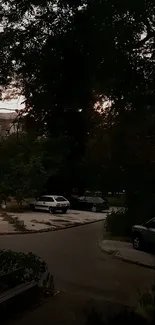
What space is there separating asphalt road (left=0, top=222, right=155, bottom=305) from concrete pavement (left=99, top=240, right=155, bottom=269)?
1.15ft

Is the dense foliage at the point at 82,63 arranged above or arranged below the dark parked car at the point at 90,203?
above

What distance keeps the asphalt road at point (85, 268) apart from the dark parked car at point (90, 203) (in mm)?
21021

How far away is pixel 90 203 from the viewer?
47000 millimetres

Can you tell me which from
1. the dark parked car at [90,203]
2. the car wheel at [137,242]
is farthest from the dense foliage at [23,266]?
the dark parked car at [90,203]

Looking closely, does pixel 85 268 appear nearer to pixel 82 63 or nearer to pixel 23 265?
pixel 23 265

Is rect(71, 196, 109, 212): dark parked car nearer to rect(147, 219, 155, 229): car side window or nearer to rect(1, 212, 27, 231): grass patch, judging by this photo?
rect(1, 212, 27, 231): grass patch

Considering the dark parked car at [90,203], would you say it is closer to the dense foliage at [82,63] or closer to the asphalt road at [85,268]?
the asphalt road at [85,268]

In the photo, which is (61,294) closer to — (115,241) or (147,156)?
(147,156)

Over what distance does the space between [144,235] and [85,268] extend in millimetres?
5009

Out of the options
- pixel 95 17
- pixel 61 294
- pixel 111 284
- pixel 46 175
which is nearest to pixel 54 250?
pixel 111 284

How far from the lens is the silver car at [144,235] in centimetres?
1870

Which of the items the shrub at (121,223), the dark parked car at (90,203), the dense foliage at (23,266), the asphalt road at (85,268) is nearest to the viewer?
the dense foliage at (23,266)

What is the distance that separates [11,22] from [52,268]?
30.4 feet

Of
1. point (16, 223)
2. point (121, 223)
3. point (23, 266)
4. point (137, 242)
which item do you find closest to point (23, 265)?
point (23, 266)
